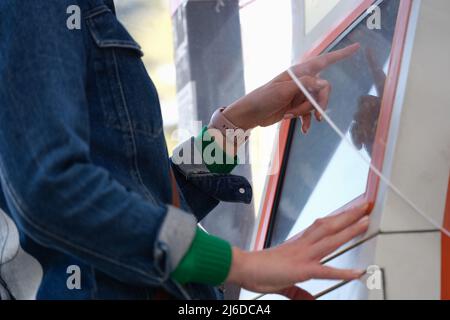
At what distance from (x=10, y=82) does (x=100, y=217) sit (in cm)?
20

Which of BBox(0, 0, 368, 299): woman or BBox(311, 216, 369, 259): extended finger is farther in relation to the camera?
BBox(311, 216, 369, 259): extended finger

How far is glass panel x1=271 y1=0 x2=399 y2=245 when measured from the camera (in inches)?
41.6

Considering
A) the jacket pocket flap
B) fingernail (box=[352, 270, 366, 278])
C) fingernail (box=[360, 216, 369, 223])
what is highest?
the jacket pocket flap

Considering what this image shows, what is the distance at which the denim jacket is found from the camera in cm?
72

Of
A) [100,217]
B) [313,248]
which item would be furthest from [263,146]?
[100,217]

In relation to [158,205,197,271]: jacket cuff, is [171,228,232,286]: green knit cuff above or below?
below

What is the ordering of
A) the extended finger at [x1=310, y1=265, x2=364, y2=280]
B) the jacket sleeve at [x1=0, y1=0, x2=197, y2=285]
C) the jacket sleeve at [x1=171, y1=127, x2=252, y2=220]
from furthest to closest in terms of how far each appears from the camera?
the jacket sleeve at [x1=171, y1=127, x2=252, y2=220] → the extended finger at [x1=310, y1=265, x2=364, y2=280] → the jacket sleeve at [x1=0, y1=0, x2=197, y2=285]

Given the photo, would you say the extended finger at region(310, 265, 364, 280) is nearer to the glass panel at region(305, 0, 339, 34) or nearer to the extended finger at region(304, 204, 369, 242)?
the extended finger at region(304, 204, 369, 242)

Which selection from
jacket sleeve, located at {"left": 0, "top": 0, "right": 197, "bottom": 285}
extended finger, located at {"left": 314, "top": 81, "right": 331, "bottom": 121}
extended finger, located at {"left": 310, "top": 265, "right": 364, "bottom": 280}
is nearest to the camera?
jacket sleeve, located at {"left": 0, "top": 0, "right": 197, "bottom": 285}

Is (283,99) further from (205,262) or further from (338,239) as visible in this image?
(205,262)

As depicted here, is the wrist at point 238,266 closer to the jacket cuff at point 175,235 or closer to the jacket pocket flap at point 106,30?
the jacket cuff at point 175,235

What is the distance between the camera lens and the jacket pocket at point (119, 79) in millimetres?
841

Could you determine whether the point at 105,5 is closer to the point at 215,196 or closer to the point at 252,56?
the point at 215,196

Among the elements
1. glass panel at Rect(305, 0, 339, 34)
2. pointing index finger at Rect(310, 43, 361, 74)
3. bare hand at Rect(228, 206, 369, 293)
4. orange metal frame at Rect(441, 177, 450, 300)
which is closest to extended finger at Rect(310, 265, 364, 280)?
bare hand at Rect(228, 206, 369, 293)
